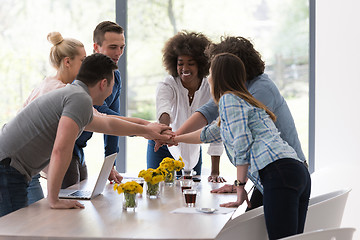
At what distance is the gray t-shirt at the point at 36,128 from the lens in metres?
2.32

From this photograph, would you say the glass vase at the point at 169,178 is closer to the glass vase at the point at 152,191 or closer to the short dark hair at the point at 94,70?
the glass vase at the point at 152,191

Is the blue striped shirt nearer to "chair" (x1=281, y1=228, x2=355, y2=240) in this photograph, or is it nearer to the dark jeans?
"chair" (x1=281, y1=228, x2=355, y2=240)

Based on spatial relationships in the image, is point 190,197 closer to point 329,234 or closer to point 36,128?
point 329,234

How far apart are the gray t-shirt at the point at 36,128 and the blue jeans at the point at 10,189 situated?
32 mm

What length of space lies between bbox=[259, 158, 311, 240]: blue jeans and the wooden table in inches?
8.7

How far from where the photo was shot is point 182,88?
3.81 meters

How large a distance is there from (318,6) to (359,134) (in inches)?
47.7

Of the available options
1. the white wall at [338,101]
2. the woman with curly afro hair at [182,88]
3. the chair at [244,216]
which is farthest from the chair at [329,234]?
the white wall at [338,101]

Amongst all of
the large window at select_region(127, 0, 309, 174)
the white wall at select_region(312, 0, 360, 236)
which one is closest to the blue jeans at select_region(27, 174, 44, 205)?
the large window at select_region(127, 0, 309, 174)

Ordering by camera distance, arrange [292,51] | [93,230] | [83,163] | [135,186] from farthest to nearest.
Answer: [292,51]
[83,163]
[135,186]
[93,230]

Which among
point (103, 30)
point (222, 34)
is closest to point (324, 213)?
point (103, 30)

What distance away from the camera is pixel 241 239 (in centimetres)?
250

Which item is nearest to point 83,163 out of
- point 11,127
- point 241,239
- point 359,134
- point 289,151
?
point 11,127

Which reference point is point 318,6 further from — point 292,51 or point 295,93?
point 295,93
